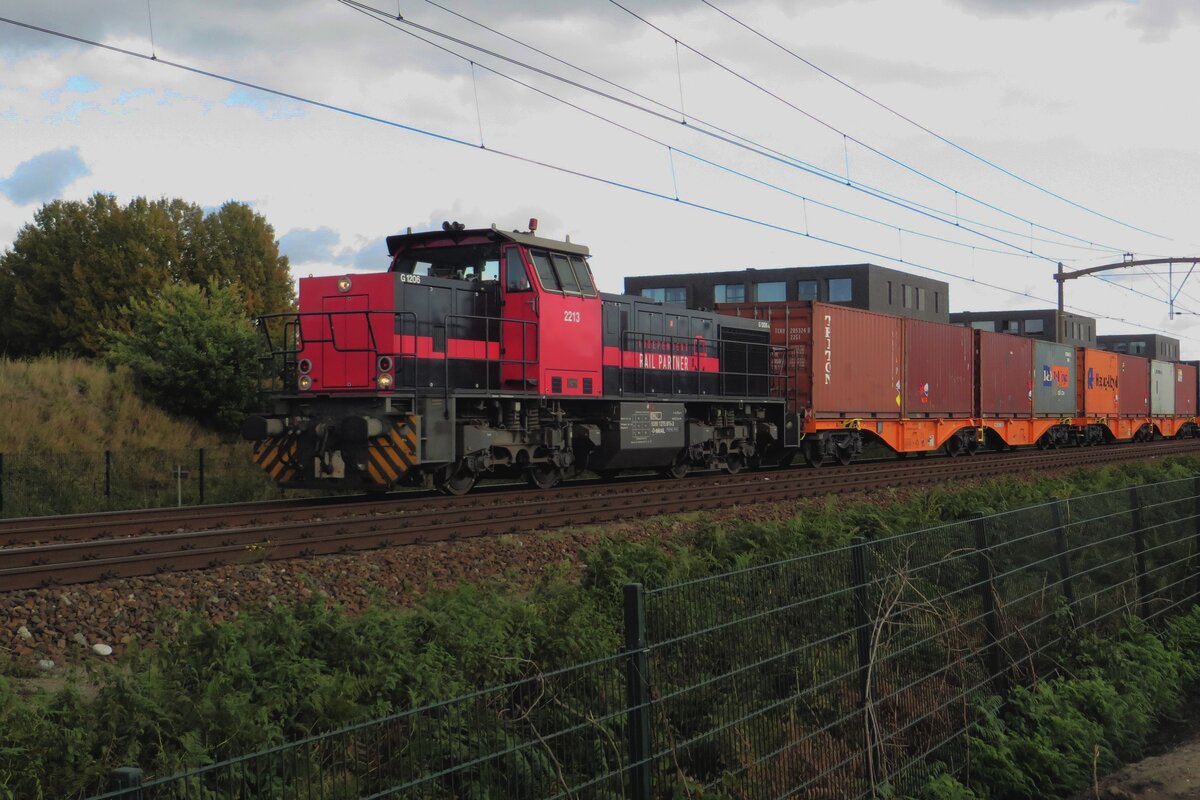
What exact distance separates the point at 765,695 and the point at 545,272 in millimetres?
11990

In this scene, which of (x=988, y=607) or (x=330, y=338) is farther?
(x=330, y=338)

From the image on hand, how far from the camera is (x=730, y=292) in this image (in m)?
69.9

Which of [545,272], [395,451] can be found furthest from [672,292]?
[395,451]

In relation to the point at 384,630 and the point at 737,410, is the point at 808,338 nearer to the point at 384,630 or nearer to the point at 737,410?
the point at 737,410

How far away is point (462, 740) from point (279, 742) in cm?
145

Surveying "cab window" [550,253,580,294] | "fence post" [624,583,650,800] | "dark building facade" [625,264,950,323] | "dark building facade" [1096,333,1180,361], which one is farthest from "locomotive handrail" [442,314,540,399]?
"dark building facade" [1096,333,1180,361]

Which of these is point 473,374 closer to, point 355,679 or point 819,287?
point 355,679

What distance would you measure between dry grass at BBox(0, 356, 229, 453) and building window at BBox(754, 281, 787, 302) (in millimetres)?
49440

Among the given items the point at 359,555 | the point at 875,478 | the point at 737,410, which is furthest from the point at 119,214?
the point at 359,555

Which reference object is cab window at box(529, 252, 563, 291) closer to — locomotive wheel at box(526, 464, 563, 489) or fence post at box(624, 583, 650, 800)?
locomotive wheel at box(526, 464, 563, 489)

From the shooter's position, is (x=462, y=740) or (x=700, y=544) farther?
(x=700, y=544)

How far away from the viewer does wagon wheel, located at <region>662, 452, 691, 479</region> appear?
791 inches

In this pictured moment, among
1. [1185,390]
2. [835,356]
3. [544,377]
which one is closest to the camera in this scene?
[544,377]

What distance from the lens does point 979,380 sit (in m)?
29.3
